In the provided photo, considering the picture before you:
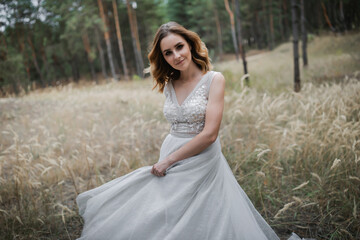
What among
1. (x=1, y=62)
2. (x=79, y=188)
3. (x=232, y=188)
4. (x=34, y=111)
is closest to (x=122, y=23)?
(x=1, y=62)

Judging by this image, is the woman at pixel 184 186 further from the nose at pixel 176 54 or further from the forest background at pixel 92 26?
the forest background at pixel 92 26

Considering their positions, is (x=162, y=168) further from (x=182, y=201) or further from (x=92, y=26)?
(x=92, y=26)

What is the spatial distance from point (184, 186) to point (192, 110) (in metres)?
0.63

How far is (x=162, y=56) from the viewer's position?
84.4 inches

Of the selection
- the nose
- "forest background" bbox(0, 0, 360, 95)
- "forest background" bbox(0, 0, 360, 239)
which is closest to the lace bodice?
the nose

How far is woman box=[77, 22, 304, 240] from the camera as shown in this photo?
165cm

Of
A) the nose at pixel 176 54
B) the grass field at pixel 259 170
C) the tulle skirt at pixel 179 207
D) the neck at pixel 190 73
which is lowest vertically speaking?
the grass field at pixel 259 170

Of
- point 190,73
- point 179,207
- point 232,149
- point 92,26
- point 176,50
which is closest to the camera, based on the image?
point 179,207

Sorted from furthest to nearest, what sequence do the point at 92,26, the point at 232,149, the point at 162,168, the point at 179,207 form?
the point at 92,26 < the point at 232,149 < the point at 162,168 < the point at 179,207

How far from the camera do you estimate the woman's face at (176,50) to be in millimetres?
1899

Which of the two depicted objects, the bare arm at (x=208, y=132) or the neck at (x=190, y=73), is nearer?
the bare arm at (x=208, y=132)

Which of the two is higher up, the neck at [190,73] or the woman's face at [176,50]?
the woman's face at [176,50]

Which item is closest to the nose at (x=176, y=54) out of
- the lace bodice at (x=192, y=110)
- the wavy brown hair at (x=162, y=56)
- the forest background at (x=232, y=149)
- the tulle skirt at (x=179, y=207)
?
the wavy brown hair at (x=162, y=56)

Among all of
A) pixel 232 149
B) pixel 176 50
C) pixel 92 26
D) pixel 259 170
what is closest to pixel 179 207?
pixel 176 50
